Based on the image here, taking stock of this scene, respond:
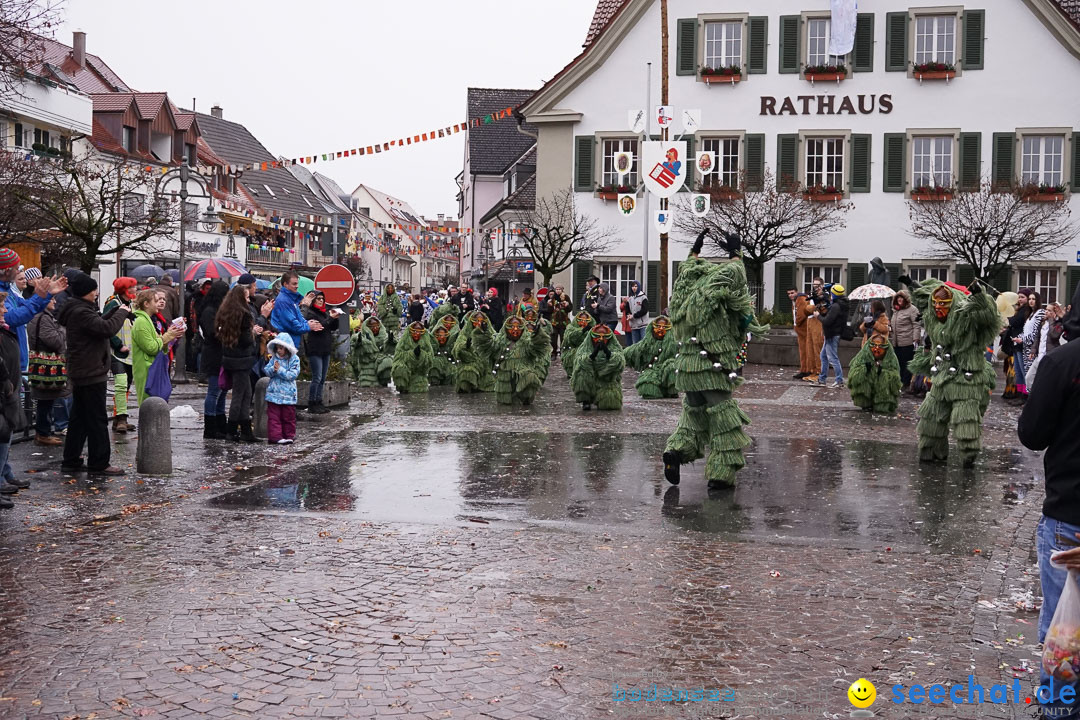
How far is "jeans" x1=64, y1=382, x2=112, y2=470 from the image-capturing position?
10.5 meters

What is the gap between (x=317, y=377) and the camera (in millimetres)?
16047

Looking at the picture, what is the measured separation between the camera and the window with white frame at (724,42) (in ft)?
109

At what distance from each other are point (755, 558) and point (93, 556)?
437 centimetres

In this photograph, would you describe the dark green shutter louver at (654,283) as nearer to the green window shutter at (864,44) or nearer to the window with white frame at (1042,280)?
the green window shutter at (864,44)

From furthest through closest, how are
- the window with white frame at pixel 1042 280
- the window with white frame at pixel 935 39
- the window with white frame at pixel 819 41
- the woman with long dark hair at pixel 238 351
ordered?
1. the window with white frame at pixel 819 41
2. the window with white frame at pixel 935 39
3. the window with white frame at pixel 1042 280
4. the woman with long dark hair at pixel 238 351

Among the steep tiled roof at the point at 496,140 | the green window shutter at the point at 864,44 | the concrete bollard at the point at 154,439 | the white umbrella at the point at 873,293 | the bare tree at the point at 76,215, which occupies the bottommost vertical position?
the concrete bollard at the point at 154,439

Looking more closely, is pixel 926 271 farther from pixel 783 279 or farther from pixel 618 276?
pixel 618 276

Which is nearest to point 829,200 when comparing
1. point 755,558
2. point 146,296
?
point 146,296

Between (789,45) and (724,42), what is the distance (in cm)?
183

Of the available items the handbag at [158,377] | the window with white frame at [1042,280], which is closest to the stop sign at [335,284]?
the handbag at [158,377]

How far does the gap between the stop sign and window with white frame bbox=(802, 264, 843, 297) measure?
20065mm

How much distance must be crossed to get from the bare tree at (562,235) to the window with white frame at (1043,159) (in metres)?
11.5

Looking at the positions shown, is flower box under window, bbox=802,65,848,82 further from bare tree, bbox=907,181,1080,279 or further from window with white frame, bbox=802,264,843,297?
window with white frame, bbox=802,264,843,297

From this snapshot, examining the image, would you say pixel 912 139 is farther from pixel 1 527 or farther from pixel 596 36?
pixel 1 527
